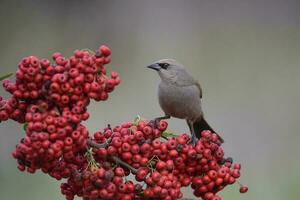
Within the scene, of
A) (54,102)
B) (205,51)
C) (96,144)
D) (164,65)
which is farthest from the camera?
(205,51)

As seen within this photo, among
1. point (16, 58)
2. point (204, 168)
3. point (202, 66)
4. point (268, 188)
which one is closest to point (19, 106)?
point (204, 168)

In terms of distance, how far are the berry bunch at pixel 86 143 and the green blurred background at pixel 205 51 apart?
372 cm

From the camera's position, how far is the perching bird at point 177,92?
3848 mm

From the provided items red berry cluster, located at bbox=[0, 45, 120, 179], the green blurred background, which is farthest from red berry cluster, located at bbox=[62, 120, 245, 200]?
the green blurred background

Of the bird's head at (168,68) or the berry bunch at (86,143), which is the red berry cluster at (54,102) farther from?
the bird's head at (168,68)

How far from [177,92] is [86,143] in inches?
70.6

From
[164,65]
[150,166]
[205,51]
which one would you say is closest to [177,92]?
[164,65]

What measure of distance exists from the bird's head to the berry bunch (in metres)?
1.42

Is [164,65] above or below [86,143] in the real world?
above

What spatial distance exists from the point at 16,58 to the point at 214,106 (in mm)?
2050

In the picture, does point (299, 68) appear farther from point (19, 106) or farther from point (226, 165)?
point (19, 106)

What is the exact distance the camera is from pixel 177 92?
390 cm

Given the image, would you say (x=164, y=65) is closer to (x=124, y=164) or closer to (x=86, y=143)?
(x=124, y=164)

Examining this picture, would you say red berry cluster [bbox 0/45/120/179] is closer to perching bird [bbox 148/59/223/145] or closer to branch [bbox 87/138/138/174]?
branch [bbox 87/138/138/174]
